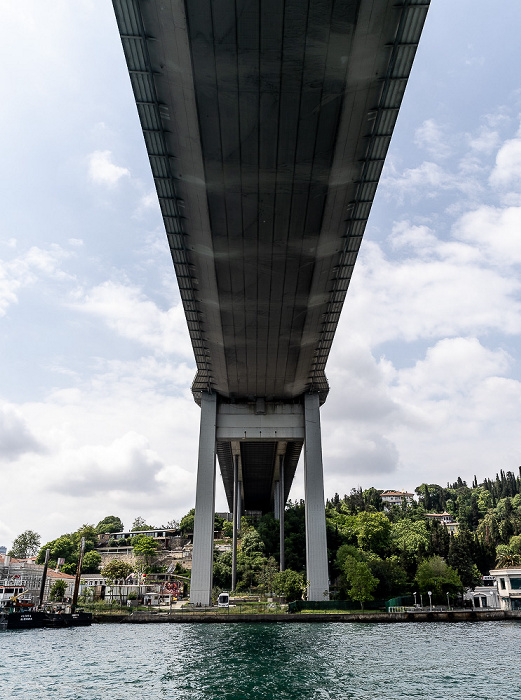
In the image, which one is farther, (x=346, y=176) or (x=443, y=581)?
(x=443, y=581)

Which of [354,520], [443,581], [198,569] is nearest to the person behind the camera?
[198,569]

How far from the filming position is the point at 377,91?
18.1 metres

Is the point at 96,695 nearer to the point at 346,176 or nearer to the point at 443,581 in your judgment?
the point at 346,176

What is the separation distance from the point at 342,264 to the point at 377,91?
10.3 meters

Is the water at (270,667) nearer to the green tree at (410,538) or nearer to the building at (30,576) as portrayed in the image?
the green tree at (410,538)

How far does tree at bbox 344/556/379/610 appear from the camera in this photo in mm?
41403

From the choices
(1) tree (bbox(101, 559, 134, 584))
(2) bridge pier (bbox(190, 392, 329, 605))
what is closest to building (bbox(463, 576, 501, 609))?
(2) bridge pier (bbox(190, 392, 329, 605))

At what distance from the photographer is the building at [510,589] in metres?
51.5

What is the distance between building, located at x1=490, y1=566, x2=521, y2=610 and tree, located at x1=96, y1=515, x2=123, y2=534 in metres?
99.5

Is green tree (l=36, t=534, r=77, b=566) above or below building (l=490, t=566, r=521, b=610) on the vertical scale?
above

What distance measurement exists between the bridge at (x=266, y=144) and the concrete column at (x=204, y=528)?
330 inches

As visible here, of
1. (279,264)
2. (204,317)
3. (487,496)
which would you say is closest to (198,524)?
(204,317)

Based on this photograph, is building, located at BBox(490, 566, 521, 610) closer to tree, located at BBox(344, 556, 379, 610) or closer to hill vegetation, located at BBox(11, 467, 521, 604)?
hill vegetation, located at BBox(11, 467, 521, 604)

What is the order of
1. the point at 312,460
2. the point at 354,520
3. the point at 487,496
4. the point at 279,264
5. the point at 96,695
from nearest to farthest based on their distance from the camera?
the point at 96,695, the point at 279,264, the point at 312,460, the point at 354,520, the point at 487,496
